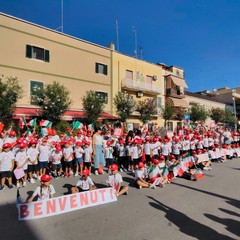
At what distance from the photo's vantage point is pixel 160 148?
12.3 metres

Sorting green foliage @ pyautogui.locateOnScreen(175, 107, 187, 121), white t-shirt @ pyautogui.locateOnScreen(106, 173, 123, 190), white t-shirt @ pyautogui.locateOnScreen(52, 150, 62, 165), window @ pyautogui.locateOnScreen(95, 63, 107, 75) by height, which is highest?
window @ pyautogui.locateOnScreen(95, 63, 107, 75)

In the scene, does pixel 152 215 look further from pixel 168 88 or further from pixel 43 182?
pixel 168 88

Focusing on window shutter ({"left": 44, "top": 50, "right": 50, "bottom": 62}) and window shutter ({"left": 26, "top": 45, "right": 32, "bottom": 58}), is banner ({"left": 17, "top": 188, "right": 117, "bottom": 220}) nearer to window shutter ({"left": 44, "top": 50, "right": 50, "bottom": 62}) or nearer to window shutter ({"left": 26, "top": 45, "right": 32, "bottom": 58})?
window shutter ({"left": 26, "top": 45, "right": 32, "bottom": 58})

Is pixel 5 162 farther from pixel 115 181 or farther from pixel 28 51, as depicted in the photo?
pixel 28 51

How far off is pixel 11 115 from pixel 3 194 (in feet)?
37.1

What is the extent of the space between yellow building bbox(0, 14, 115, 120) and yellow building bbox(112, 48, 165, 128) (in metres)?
1.26

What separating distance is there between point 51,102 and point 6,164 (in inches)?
455

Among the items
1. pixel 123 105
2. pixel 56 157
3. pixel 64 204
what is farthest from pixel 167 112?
pixel 64 204

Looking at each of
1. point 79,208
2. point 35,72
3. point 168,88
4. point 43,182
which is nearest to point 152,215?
point 79,208

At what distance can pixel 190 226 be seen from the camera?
5.26 meters

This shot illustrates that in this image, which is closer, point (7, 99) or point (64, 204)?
point (64, 204)

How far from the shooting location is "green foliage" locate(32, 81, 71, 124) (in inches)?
755

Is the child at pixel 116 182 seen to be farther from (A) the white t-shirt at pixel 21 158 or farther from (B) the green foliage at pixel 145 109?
(B) the green foliage at pixel 145 109

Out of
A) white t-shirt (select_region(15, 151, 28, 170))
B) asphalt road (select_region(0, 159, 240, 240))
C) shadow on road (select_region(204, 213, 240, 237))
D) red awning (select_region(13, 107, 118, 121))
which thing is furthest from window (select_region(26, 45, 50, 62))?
shadow on road (select_region(204, 213, 240, 237))
